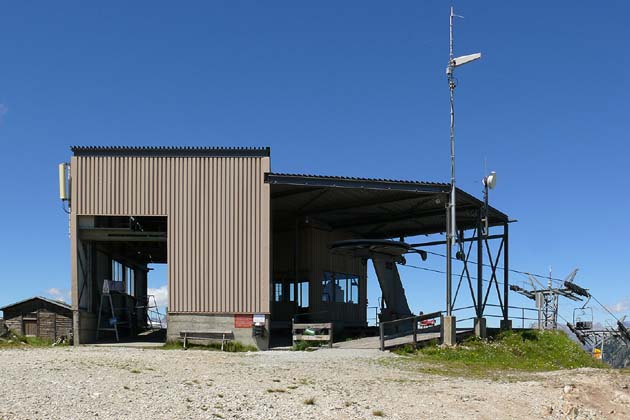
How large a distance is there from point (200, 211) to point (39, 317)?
30.7 ft

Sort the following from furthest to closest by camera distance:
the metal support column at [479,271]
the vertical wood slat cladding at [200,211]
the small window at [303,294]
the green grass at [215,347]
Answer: the small window at [303,294]
the metal support column at [479,271]
the vertical wood slat cladding at [200,211]
the green grass at [215,347]

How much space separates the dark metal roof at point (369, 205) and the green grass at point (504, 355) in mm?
5415

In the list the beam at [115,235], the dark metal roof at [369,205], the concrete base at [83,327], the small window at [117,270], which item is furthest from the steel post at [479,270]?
the small window at [117,270]

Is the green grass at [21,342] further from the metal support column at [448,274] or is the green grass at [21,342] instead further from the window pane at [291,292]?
the metal support column at [448,274]

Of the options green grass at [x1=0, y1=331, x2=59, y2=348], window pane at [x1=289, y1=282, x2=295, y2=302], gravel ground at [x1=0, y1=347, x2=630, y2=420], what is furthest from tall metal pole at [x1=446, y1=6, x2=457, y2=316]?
green grass at [x1=0, y1=331, x2=59, y2=348]

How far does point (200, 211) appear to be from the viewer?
2581 centimetres

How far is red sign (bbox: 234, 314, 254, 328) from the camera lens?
984 inches

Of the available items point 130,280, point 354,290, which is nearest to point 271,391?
point 354,290

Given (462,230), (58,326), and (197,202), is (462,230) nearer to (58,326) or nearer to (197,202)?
(197,202)

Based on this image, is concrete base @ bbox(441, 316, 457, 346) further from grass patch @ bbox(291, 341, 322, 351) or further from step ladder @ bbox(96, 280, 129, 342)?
step ladder @ bbox(96, 280, 129, 342)

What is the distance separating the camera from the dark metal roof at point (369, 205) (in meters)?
26.4

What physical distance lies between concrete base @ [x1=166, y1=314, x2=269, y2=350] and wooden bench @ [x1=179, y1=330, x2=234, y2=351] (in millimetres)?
127

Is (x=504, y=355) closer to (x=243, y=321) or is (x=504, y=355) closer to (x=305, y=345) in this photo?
(x=305, y=345)

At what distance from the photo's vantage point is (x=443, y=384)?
1680 centimetres
